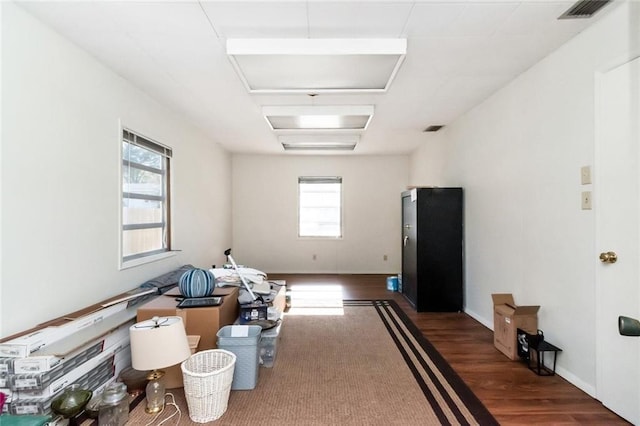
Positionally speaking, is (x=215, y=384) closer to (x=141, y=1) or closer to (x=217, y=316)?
(x=217, y=316)

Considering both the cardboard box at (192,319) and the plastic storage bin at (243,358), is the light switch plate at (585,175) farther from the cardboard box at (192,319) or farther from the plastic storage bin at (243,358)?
the cardboard box at (192,319)

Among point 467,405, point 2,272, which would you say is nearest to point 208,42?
point 2,272

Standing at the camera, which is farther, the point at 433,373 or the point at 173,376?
the point at 433,373

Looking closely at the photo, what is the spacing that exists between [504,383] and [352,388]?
1149mm

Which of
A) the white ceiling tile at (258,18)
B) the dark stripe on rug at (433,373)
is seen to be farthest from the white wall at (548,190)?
the white ceiling tile at (258,18)

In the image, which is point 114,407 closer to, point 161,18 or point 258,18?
point 161,18

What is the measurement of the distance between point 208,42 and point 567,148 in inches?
110

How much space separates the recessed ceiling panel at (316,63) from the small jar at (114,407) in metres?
2.33

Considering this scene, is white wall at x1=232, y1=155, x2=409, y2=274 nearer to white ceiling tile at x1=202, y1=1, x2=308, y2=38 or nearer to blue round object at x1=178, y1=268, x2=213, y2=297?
blue round object at x1=178, y1=268, x2=213, y2=297

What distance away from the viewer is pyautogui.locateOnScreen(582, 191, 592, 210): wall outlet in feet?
6.93

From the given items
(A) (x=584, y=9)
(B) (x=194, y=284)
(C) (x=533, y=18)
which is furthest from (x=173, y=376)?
(A) (x=584, y=9)

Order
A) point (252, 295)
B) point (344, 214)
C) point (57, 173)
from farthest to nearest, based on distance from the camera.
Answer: point (344, 214) < point (252, 295) < point (57, 173)

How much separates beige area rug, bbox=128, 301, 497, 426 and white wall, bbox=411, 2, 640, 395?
0.96 meters

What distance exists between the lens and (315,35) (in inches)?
85.1
